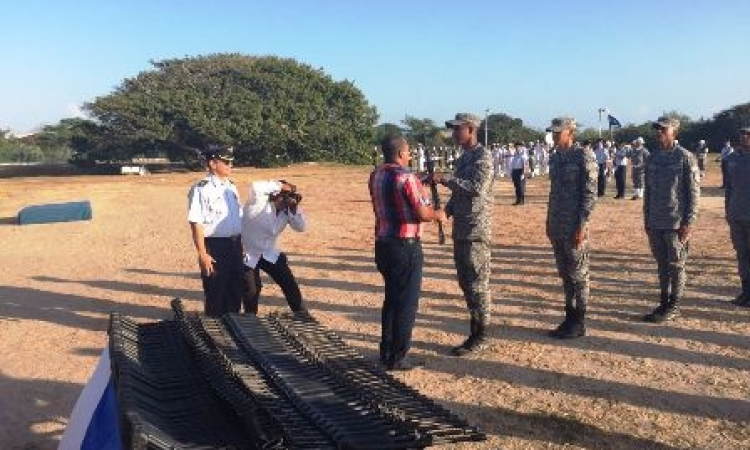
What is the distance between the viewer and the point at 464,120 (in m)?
5.16

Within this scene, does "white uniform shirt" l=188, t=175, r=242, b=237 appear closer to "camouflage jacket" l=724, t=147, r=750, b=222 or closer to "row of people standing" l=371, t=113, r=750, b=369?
"row of people standing" l=371, t=113, r=750, b=369

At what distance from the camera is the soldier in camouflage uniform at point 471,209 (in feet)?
17.2

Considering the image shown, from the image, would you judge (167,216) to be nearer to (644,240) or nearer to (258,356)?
(644,240)

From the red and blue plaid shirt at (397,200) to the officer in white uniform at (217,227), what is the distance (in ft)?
3.51

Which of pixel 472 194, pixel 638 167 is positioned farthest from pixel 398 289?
pixel 638 167

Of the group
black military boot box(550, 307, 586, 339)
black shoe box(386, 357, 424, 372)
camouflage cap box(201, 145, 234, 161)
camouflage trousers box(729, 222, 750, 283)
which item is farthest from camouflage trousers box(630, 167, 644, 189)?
camouflage cap box(201, 145, 234, 161)

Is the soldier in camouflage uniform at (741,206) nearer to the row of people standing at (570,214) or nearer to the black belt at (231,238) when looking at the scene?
the row of people standing at (570,214)

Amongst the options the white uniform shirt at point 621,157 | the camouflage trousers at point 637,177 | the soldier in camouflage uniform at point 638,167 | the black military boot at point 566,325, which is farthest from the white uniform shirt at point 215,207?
the camouflage trousers at point 637,177

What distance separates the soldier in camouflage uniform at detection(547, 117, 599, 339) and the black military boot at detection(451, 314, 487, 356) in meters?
0.78

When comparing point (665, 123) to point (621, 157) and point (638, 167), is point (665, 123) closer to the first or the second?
point (638, 167)

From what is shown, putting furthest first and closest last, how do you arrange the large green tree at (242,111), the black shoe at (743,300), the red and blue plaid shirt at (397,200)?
1. the large green tree at (242,111)
2. the black shoe at (743,300)
3. the red and blue plaid shirt at (397,200)

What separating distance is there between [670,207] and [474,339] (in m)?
2.07

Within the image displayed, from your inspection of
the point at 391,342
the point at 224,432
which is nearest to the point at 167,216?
the point at 391,342

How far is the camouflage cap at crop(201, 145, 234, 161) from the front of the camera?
5047 millimetres
